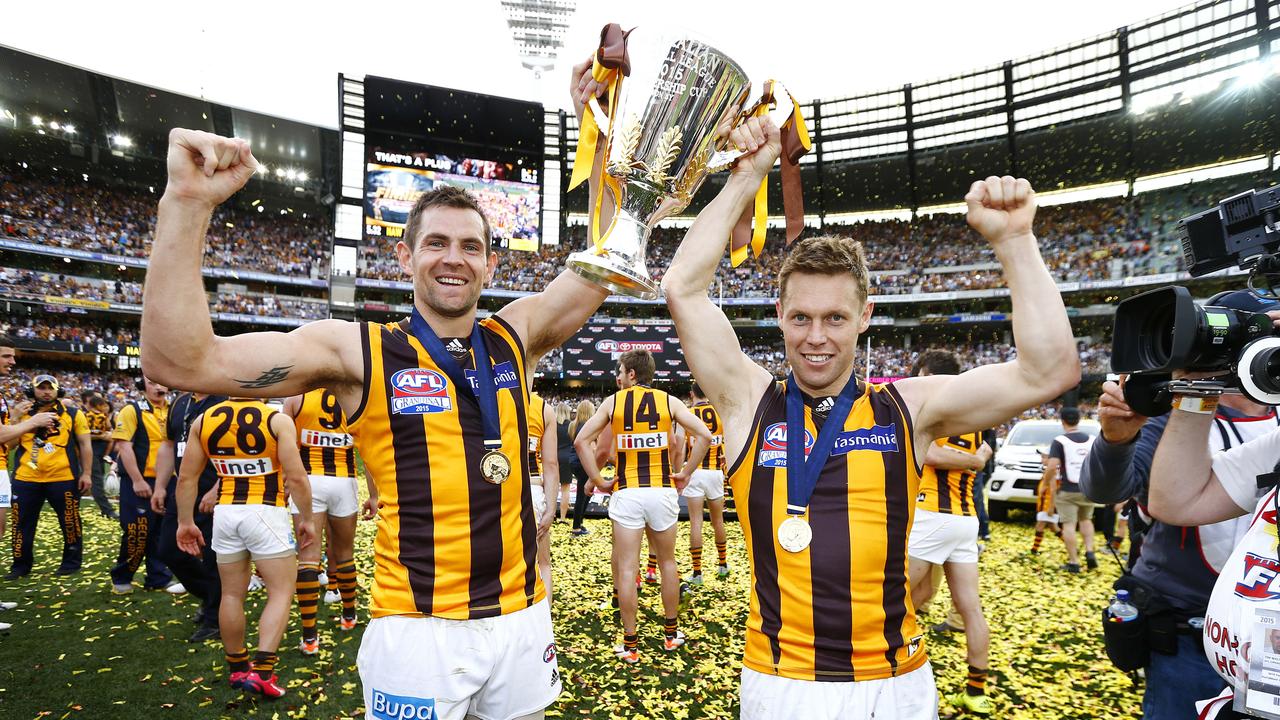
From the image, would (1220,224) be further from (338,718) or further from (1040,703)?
(338,718)

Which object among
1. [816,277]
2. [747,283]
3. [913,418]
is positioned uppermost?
[747,283]

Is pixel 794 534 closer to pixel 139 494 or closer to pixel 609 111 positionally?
pixel 609 111

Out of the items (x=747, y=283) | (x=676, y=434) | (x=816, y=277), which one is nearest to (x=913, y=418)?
(x=816, y=277)

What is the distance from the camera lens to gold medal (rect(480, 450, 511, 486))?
80.7 inches

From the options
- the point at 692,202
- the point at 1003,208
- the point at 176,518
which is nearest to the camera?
the point at 1003,208

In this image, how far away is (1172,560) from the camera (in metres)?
2.41

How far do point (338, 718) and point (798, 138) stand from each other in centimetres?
450

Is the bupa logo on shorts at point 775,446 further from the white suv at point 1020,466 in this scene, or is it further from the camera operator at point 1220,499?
the white suv at point 1020,466

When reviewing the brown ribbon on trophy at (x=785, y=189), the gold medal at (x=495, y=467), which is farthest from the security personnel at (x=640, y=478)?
the brown ribbon on trophy at (x=785, y=189)

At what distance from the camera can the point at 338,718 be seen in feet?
13.4

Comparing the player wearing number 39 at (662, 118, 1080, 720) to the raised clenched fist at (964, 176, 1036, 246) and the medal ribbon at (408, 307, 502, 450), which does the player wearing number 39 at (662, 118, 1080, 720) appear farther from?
the medal ribbon at (408, 307, 502, 450)

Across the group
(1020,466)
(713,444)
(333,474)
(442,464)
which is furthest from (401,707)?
(1020,466)

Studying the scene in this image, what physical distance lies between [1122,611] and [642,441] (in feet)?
12.9

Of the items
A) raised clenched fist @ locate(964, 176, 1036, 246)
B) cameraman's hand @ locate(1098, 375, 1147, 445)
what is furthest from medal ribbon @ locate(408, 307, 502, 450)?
cameraman's hand @ locate(1098, 375, 1147, 445)
